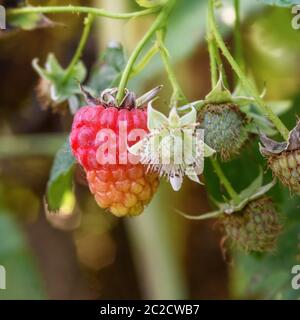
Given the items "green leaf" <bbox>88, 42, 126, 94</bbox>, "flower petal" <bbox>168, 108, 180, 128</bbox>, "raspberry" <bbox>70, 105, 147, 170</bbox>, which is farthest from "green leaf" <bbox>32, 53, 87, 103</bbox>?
"flower petal" <bbox>168, 108, 180, 128</bbox>

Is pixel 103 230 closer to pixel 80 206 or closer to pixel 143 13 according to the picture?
pixel 80 206

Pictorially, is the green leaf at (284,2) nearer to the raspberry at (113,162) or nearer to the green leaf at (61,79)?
the raspberry at (113,162)

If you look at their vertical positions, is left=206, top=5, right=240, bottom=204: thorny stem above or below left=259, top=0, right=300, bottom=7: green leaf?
below

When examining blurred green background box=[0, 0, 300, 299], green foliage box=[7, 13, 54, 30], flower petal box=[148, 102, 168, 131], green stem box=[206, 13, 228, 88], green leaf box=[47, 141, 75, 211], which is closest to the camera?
flower petal box=[148, 102, 168, 131]

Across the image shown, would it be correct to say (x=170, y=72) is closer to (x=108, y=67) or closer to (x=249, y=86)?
(x=249, y=86)

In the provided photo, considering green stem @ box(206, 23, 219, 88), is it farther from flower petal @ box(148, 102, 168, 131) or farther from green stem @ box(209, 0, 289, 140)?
flower petal @ box(148, 102, 168, 131)

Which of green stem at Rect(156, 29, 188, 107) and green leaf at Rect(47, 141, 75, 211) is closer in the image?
green stem at Rect(156, 29, 188, 107)

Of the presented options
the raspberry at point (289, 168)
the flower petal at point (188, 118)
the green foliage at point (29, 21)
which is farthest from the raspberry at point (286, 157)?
the green foliage at point (29, 21)
